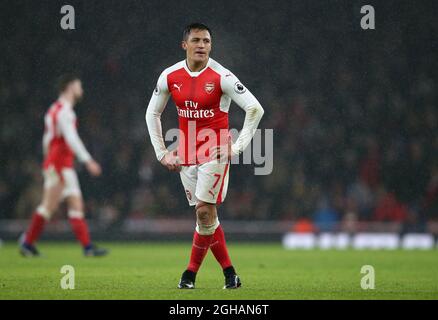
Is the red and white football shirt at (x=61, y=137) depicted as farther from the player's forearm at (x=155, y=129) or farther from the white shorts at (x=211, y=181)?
the white shorts at (x=211, y=181)

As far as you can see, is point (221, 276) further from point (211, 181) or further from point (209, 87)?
→ point (209, 87)

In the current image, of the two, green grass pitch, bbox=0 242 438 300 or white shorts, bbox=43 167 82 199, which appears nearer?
green grass pitch, bbox=0 242 438 300

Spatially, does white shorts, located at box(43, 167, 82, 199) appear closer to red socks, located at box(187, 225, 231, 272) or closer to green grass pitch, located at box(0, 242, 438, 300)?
green grass pitch, located at box(0, 242, 438, 300)

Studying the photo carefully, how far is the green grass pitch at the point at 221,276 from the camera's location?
7.66 m

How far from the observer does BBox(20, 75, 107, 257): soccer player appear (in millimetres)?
12602

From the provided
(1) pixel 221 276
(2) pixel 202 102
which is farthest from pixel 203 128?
(1) pixel 221 276

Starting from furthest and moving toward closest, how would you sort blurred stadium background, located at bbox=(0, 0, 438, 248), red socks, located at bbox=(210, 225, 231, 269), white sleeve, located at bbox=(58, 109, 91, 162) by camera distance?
blurred stadium background, located at bbox=(0, 0, 438, 248)
white sleeve, located at bbox=(58, 109, 91, 162)
red socks, located at bbox=(210, 225, 231, 269)

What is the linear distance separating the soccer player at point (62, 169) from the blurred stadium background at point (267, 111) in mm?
4313

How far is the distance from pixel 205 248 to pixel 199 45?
1.75 metres

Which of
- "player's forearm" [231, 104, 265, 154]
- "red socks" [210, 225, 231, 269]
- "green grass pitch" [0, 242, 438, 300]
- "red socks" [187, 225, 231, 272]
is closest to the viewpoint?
"green grass pitch" [0, 242, 438, 300]

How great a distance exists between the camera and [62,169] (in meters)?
13.1

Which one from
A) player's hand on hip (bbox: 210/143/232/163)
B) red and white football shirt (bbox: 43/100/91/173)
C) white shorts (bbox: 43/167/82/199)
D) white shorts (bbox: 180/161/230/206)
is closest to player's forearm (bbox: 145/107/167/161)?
white shorts (bbox: 180/161/230/206)

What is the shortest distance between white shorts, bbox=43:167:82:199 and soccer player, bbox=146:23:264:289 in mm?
5031

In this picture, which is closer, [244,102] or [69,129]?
[244,102]
